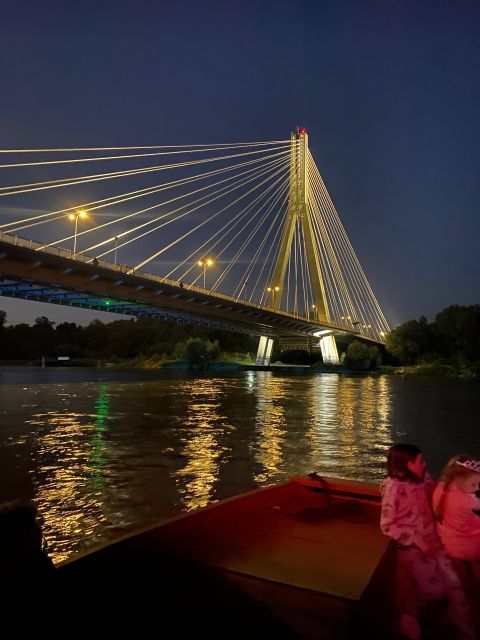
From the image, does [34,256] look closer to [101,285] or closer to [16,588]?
[101,285]

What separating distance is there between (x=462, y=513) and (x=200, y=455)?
9.24 meters

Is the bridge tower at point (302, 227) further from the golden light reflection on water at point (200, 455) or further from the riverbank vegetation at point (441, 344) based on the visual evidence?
the golden light reflection on water at point (200, 455)

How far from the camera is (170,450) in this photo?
13.2 metres

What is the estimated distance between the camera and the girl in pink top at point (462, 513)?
3.83m

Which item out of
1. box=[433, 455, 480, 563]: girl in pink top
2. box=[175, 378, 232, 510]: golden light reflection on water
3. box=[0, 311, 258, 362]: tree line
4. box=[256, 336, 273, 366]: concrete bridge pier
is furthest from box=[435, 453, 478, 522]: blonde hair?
box=[0, 311, 258, 362]: tree line

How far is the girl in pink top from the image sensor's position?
12.6 feet

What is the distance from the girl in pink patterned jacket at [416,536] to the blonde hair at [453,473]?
0.08m

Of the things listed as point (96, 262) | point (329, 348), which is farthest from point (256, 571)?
point (329, 348)

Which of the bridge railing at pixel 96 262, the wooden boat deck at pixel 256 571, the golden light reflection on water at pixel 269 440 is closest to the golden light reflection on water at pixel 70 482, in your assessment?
the wooden boat deck at pixel 256 571

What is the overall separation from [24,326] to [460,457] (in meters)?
166

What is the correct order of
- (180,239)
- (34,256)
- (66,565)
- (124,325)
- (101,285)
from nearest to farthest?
1. (66,565)
2. (34,256)
3. (101,285)
4. (180,239)
5. (124,325)

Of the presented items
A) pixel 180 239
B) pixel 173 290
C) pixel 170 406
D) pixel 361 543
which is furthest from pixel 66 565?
pixel 180 239

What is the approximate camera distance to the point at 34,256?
38406 millimetres

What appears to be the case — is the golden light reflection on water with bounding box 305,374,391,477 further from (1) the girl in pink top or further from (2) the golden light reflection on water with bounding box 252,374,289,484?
(1) the girl in pink top
